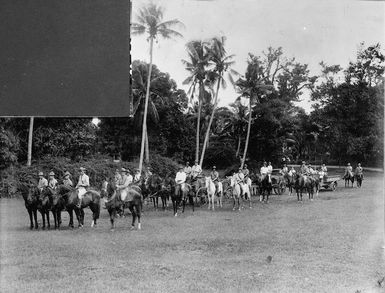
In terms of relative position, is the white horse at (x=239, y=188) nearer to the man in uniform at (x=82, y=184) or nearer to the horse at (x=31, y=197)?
the man in uniform at (x=82, y=184)

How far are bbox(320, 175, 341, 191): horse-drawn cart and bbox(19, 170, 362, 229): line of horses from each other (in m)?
0.34

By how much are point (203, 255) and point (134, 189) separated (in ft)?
15.3

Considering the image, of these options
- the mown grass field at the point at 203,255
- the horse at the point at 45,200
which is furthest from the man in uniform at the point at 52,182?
the mown grass field at the point at 203,255

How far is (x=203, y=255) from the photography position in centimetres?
1002

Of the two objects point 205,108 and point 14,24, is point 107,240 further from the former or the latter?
point 205,108

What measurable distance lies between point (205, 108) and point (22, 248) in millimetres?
14586

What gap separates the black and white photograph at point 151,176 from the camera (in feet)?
21.5

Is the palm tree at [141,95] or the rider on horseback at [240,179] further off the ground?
the palm tree at [141,95]

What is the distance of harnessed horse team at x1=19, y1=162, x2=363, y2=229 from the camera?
13484 millimetres

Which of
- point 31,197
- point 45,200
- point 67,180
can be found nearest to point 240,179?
point 67,180

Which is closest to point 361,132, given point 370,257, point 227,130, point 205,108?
point 370,257

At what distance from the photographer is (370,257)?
31.7 ft

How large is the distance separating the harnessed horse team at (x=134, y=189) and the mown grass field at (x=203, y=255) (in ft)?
2.33

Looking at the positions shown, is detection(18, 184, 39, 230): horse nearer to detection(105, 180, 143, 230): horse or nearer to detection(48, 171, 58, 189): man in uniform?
detection(48, 171, 58, 189): man in uniform
